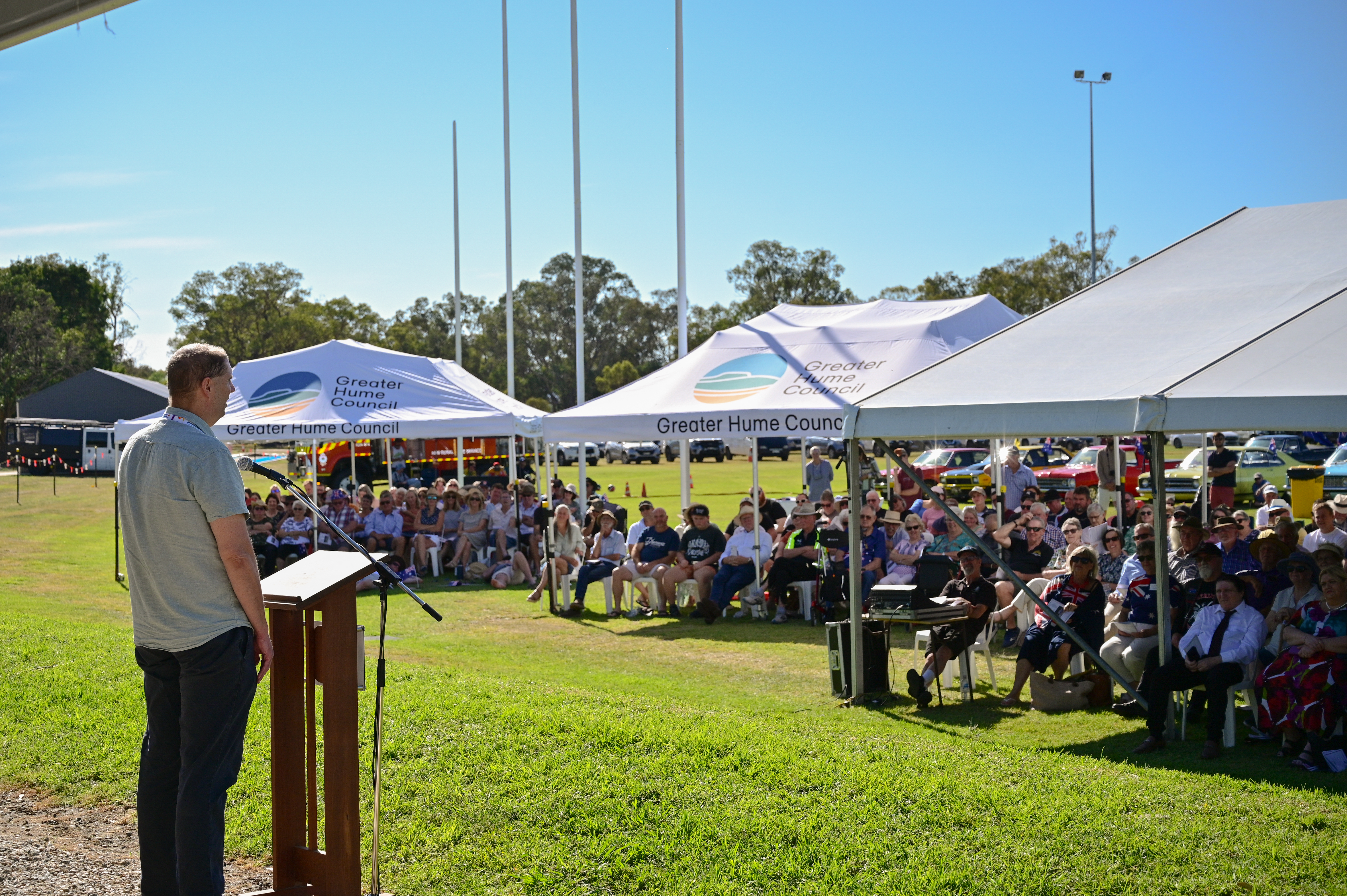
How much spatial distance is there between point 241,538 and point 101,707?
14.5ft

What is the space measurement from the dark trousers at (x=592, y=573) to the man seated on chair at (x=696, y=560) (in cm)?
82

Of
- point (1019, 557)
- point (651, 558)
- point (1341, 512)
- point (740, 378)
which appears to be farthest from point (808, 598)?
point (1341, 512)

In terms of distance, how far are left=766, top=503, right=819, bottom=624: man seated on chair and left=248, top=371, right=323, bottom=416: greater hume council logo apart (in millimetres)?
9091

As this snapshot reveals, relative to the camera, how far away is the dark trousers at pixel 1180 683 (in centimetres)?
678

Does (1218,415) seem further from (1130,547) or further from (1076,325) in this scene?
(1130,547)

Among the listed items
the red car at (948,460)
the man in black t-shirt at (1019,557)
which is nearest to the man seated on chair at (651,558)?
the man in black t-shirt at (1019,557)

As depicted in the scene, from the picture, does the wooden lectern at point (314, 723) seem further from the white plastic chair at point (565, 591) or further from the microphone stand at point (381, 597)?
the white plastic chair at point (565, 591)

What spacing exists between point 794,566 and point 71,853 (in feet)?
30.1

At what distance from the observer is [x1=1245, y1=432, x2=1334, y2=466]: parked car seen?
30.4 meters

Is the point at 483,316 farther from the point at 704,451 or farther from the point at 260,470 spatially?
the point at 260,470

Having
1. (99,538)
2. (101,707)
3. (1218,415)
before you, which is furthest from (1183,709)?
(99,538)

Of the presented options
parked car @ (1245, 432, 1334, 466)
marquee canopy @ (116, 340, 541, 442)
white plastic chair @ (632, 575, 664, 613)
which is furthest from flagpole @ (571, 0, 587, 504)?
parked car @ (1245, 432, 1334, 466)

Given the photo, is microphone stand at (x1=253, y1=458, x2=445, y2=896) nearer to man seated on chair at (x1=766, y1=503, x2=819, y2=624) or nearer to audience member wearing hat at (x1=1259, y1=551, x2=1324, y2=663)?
audience member wearing hat at (x1=1259, y1=551, x2=1324, y2=663)

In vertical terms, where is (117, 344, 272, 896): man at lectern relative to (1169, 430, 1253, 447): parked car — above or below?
below
